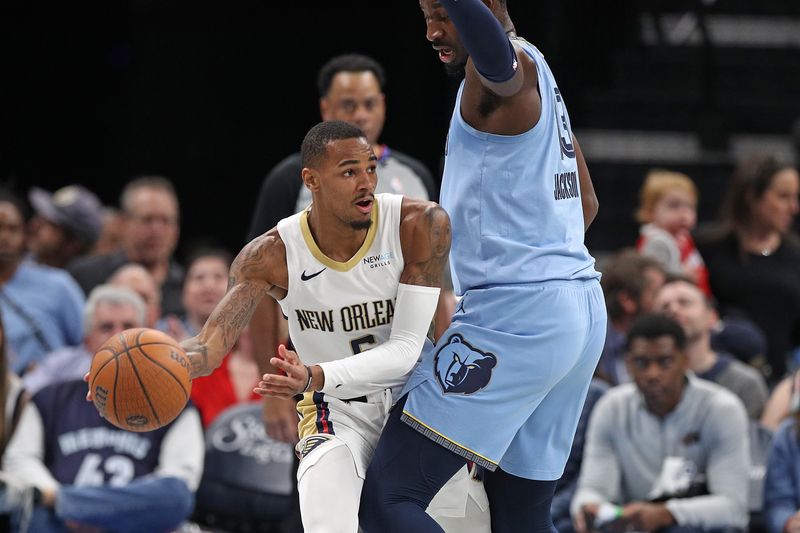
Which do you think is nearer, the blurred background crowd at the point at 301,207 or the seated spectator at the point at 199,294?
the blurred background crowd at the point at 301,207

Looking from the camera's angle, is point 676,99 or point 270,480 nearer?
point 270,480

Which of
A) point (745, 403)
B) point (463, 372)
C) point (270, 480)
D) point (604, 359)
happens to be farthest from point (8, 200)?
point (463, 372)

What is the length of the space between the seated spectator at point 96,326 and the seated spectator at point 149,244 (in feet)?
4.32

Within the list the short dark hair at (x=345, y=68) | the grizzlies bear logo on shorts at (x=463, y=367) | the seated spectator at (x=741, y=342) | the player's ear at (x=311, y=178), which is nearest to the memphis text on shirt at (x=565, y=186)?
the grizzlies bear logo on shorts at (x=463, y=367)

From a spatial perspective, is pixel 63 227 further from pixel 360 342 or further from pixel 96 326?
pixel 360 342

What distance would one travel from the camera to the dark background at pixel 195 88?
1152 cm

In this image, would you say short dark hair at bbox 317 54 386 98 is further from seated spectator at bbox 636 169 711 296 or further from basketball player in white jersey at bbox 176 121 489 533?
seated spectator at bbox 636 169 711 296

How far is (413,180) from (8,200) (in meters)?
3.94

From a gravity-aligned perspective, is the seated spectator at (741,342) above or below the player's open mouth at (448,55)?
below

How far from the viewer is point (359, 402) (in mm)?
4551

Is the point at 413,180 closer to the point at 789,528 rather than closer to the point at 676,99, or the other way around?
the point at 789,528

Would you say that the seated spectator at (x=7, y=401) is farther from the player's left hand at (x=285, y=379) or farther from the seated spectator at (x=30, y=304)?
the player's left hand at (x=285, y=379)

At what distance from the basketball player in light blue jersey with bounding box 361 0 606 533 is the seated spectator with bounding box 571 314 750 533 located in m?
2.44

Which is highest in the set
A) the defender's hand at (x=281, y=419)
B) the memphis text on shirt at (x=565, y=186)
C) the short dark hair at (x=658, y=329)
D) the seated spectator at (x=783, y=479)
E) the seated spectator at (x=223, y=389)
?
the memphis text on shirt at (x=565, y=186)
